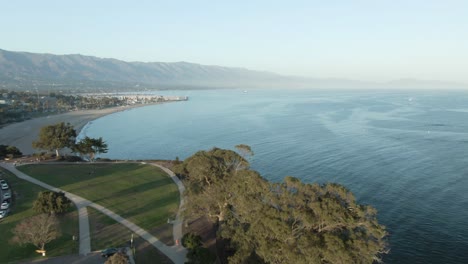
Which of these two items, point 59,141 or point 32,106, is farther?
point 32,106

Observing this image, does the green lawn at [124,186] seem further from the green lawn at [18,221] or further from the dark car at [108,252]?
the dark car at [108,252]

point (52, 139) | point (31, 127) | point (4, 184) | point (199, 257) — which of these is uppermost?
point (52, 139)

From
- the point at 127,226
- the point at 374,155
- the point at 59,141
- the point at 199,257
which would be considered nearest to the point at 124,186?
the point at 127,226

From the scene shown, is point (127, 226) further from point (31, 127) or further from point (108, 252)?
point (31, 127)

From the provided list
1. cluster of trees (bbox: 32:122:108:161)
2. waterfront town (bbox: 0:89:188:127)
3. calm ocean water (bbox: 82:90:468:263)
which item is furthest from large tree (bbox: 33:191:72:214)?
waterfront town (bbox: 0:89:188:127)

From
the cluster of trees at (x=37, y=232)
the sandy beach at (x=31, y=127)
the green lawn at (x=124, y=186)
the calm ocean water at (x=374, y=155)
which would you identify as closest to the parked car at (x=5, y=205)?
the green lawn at (x=124, y=186)

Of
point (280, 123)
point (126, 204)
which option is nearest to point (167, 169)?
point (126, 204)
